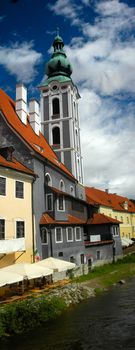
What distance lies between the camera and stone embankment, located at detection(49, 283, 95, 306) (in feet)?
69.7

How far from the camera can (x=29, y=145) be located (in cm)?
2811

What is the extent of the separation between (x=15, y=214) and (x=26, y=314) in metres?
8.86

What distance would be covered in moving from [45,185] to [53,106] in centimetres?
1835

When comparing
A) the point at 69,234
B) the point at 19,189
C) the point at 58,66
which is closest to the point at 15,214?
the point at 19,189

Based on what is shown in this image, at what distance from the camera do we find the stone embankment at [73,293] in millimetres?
21234

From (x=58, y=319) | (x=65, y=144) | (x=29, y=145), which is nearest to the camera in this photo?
Result: (x=58, y=319)

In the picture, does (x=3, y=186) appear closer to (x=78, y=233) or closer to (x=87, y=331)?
(x=87, y=331)

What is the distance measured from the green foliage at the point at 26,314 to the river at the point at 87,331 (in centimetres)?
52

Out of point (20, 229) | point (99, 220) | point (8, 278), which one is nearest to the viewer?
point (8, 278)

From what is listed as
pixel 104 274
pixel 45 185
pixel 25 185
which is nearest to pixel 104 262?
pixel 104 274

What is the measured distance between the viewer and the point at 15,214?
24281mm

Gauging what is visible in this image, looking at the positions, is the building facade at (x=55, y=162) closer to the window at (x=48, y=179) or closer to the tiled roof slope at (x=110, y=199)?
the window at (x=48, y=179)

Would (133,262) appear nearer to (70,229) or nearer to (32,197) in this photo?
(70,229)

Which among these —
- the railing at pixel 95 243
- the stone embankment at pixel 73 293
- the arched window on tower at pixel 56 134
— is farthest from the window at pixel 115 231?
the stone embankment at pixel 73 293
